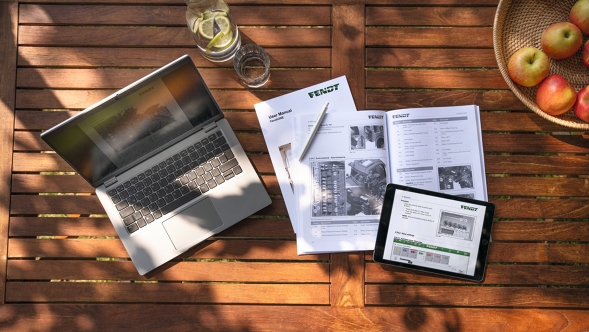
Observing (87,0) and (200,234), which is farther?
(87,0)

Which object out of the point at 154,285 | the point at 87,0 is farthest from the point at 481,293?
the point at 87,0

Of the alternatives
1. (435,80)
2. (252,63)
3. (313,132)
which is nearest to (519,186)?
(435,80)

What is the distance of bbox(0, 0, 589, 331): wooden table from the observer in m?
1.26

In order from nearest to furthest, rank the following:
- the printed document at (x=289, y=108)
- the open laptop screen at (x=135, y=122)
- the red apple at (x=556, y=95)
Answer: the open laptop screen at (x=135, y=122) → the red apple at (x=556, y=95) → the printed document at (x=289, y=108)

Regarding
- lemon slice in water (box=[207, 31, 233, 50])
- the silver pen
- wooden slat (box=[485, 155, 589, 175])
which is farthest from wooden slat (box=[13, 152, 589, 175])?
lemon slice in water (box=[207, 31, 233, 50])

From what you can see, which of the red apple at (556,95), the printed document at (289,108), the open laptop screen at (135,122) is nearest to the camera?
the open laptop screen at (135,122)

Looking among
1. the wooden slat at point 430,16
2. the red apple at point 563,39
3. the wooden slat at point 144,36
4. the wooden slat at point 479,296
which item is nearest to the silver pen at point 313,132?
the wooden slat at point 144,36

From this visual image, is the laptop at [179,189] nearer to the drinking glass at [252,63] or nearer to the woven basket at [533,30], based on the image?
the drinking glass at [252,63]

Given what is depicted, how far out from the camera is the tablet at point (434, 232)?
1246 mm

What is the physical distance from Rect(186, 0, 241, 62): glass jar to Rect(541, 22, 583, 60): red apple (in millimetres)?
897

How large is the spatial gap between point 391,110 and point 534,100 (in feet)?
1.35

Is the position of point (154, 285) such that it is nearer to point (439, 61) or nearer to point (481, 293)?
point (481, 293)

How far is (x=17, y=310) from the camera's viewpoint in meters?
1.27

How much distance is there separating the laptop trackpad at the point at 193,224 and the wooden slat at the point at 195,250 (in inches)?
1.5
